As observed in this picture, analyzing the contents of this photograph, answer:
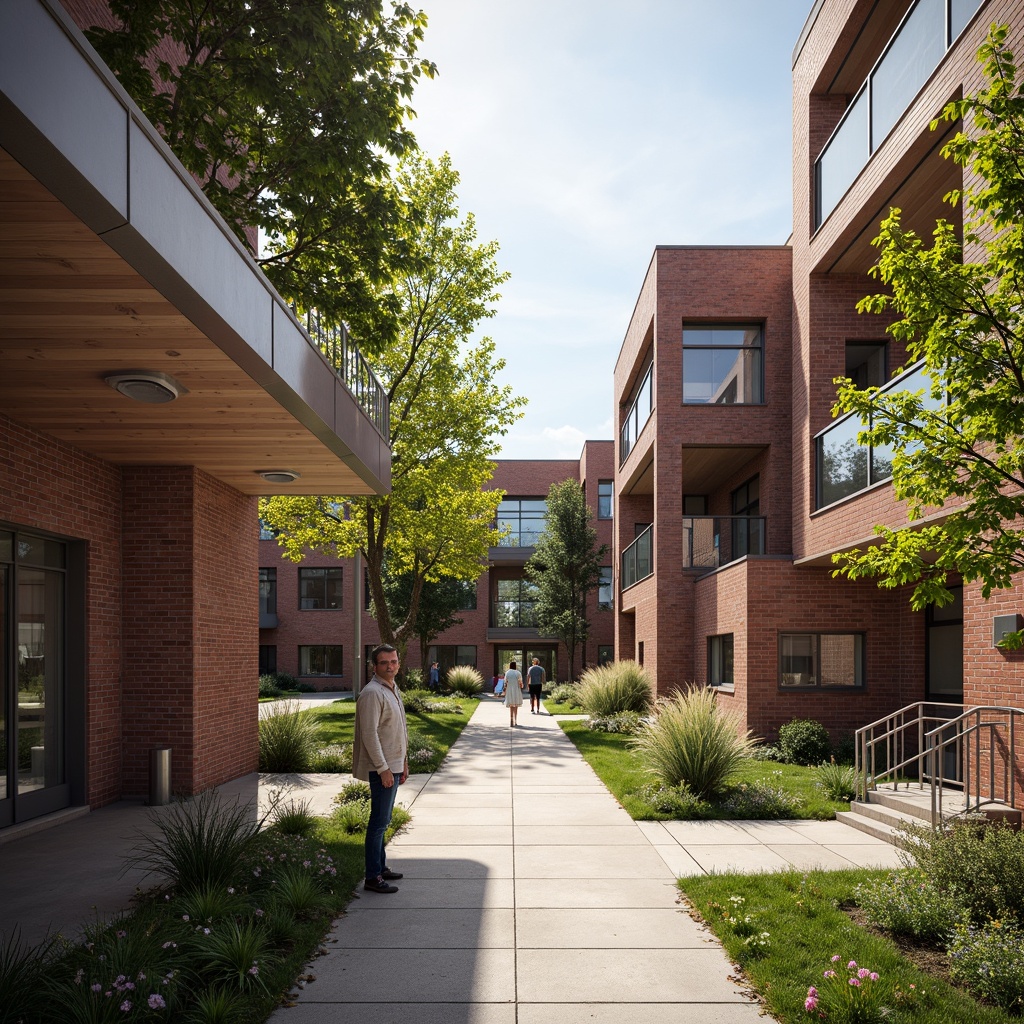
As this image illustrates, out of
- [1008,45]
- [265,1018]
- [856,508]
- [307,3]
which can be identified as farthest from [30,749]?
[1008,45]

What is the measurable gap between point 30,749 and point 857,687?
1353 centimetres

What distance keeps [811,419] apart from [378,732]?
12584 millimetres

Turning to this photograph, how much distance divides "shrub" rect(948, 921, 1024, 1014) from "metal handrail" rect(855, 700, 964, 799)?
3466 millimetres

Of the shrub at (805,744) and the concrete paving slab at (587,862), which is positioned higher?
the concrete paving slab at (587,862)

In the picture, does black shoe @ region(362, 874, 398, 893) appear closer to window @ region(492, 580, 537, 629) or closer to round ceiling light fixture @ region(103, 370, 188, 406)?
round ceiling light fixture @ region(103, 370, 188, 406)

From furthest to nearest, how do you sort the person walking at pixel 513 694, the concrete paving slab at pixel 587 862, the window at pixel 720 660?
the person walking at pixel 513 694, the window at pixel 720 660, the concrete paving slab at pixel 587 862

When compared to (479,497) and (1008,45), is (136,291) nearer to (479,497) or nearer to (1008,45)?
(1008,45)

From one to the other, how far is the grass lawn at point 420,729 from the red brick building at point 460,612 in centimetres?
1456

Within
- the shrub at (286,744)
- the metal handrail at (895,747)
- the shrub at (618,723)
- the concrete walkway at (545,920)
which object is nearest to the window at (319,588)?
the shrub at (618,723)

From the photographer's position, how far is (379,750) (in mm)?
7145

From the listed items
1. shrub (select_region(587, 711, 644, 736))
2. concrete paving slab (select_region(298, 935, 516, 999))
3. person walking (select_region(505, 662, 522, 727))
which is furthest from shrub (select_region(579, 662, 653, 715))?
concrete paving slab (select_region(298, 935, 516, 999))

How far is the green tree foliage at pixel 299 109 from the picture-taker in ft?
30.0

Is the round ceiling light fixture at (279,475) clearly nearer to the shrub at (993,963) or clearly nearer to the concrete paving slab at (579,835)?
the concrete paving slab at (579,835)

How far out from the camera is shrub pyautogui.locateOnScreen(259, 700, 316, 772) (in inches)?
559
